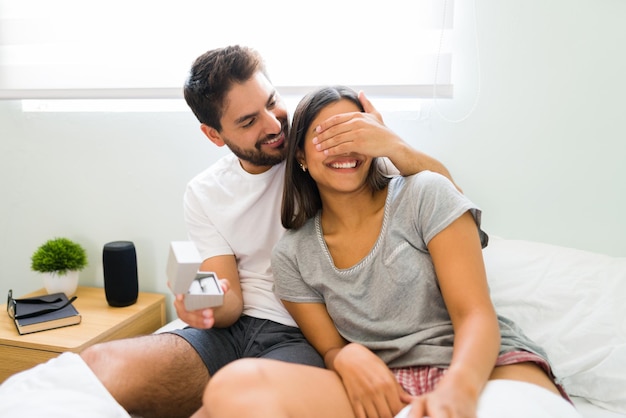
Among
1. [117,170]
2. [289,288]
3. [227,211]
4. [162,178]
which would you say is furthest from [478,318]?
[117,170]

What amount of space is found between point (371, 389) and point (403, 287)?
0.25m

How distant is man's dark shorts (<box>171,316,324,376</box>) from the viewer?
1328 millimetres

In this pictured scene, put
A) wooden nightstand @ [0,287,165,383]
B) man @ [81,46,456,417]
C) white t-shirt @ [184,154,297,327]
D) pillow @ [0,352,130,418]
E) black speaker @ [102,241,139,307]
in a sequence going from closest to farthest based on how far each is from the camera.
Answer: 1. pillow @ [0,352,130,418]
2. man @ [81,46,456,417]
3. white t-shirt @ [184,154,297,327]
4. wooden nightstand @ [0,287,165,383]
5. black speaker @ [102,241,139,307]

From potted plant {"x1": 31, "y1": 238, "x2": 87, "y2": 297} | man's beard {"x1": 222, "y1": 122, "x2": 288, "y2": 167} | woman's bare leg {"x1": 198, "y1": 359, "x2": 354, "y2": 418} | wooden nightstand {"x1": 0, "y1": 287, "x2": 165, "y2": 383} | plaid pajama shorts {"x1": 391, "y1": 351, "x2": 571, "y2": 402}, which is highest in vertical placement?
man's beard {"x1": 222, "y1": 122, "x2": 288, "y2": 167}

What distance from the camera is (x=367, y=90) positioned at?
1.77 meters

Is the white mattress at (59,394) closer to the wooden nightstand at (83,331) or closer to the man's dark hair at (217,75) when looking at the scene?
the wooden nightstand at (83,331)

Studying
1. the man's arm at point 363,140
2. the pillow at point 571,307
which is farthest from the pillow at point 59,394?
the pillow at point 571,307

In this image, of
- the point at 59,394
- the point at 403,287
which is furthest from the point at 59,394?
the point at 403,287

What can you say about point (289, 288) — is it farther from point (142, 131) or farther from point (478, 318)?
point (142, 131)

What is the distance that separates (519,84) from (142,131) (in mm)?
1392

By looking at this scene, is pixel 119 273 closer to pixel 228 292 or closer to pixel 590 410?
pixel 228 292

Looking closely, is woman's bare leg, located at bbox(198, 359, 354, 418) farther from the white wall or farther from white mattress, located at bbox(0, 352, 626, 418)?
the white wall

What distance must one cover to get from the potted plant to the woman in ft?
3.52

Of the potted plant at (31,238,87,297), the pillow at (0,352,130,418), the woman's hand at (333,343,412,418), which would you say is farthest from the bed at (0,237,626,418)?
the potted plant at (31,238,87,297)
